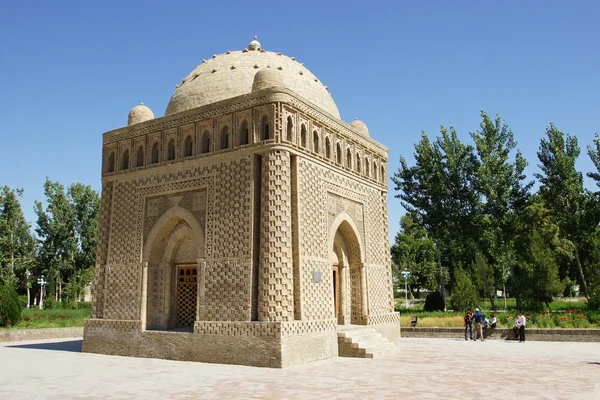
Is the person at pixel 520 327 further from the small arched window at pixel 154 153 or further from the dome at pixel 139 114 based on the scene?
the dome at pixel 139 114

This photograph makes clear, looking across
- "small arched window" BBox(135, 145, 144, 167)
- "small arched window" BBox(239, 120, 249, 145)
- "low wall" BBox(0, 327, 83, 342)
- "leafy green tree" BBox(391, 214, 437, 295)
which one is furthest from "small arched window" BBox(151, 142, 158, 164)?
"leafy green tree" BBox(391, 214, 437, 295)

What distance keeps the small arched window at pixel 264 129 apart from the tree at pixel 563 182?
827 inches

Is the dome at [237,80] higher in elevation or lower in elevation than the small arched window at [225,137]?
higher

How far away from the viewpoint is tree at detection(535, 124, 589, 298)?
88.6ft

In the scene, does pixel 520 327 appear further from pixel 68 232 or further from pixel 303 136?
pixel 68 232

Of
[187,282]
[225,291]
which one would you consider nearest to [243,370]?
[225,291]

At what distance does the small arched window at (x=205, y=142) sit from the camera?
13.2 m

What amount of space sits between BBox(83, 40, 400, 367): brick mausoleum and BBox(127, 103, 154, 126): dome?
0.04 metres

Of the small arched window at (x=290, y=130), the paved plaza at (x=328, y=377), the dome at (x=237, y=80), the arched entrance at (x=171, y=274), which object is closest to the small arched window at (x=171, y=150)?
the dome at (x=237, y=80)

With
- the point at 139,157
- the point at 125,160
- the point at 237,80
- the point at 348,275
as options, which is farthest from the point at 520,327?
the point at 125,160

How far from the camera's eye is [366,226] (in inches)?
601

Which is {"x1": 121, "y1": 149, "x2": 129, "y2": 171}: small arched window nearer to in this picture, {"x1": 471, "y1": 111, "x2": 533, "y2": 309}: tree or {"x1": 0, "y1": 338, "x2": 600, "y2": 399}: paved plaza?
{"x1": 0, "y1": 338, "x2": 600, "y2": 399}: paved plaza

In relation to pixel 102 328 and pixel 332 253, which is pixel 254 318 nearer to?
pixel 332 253

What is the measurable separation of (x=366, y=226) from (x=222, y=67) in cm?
636
